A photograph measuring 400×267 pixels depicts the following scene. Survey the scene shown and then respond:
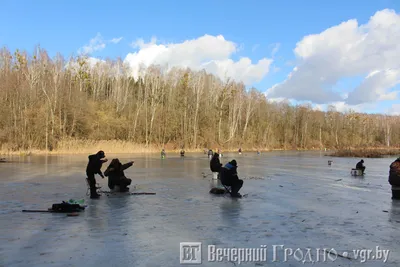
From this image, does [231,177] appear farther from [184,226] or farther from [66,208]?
[66,208]

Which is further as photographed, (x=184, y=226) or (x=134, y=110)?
(x=134, y=110)

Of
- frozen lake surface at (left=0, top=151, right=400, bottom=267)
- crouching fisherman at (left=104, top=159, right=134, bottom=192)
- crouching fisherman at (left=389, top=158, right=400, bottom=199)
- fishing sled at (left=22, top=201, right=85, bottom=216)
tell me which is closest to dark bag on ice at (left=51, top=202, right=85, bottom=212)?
fishing sled at (left=22, top=201, right=85, bottom=216)

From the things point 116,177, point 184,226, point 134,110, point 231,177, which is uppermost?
point 134,110

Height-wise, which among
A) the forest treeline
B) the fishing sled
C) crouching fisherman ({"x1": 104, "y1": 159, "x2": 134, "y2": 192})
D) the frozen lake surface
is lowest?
the frozen lake surface

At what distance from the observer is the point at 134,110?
66625 millimetres

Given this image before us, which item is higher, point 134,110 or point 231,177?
point 134,110

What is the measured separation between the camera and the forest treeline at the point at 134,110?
4684 cm

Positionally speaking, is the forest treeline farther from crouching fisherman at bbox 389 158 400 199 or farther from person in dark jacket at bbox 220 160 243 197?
crouching fisherman at bbox 389 158 400 199

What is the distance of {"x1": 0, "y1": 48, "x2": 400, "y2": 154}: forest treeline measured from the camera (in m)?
46.8

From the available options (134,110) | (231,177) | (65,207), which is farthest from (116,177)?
(134,110)

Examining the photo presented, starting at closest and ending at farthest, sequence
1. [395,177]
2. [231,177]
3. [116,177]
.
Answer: [395,177]
[231,177]
[116,177]

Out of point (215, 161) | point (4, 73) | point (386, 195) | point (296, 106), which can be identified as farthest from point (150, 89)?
point (386, 195)

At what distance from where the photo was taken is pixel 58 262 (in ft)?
16.9

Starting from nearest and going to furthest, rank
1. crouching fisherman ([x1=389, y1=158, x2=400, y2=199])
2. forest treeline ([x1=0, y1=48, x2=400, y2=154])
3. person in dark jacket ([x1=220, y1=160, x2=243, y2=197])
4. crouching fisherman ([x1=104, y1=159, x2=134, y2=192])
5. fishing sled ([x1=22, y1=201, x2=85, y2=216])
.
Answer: fishing sled ([x1=22, y1=201, x2=85, y2=216]) < crouching fisherman ([x1=389, y1=158, x2=400, y2=199]) < person in dark jacket ([x1=220, y1=160, x2=243, y2=197]) < crouching fisherman ([x1=104, y1=159, x2=134, y2=192]) < forest treeline ([x1=0, y1=48, x2=400, y2=154])
